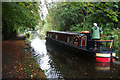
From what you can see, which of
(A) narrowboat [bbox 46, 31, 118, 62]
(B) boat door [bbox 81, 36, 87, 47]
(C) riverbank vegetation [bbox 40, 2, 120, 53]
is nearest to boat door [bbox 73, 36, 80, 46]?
(A) narrowboat [bbox 46, 31, 118, 62]

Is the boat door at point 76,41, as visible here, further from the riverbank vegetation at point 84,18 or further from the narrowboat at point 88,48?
the riverbank vegetation at point 84,18

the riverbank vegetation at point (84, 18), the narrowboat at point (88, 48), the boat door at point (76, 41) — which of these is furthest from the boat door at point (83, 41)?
the riverbank vegetation at point (84, 18)

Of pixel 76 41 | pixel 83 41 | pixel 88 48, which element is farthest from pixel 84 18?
pixel 88 48

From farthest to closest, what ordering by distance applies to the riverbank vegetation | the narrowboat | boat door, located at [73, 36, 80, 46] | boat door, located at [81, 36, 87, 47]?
the riverbank vegetation
boat door, located at [73, 36, 80, 46]
boat door, located at [81, 36, 87, 47]
the narrowboat

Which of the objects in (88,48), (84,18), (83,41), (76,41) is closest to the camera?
(88,48)

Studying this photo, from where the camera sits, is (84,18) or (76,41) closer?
(76,41)

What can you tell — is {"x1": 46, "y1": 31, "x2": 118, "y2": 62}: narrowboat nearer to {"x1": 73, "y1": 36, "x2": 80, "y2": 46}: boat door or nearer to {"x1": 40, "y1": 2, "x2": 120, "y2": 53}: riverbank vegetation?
{"x1": 73, "y1": 36, "x2": 80, "y2": 46}: boat door

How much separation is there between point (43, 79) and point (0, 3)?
280cm

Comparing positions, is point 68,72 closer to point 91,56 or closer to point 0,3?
point 91,56

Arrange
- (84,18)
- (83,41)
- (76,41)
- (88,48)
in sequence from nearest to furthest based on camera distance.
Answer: (88,48), (83,41), (76,41), (84,18)

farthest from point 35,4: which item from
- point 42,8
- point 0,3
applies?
point 0,3

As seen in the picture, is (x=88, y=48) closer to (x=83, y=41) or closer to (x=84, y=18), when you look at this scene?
(x=83, y=41)

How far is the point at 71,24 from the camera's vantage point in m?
18.0

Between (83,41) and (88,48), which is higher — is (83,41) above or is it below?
above
